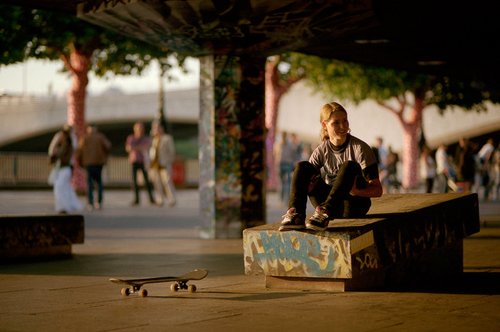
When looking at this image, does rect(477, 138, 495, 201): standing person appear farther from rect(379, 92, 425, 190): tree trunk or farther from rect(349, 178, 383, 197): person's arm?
rect(349, 178, 383, 197): person's arm

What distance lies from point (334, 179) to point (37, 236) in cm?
428

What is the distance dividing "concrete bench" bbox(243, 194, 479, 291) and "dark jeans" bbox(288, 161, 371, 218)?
12cm

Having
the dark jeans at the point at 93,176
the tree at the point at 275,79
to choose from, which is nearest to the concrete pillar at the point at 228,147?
the dark jeans at the point at 93,176

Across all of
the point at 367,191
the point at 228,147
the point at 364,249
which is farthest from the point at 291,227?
the point at 228,147

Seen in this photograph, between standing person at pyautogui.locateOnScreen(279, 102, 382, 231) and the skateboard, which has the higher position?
standing person at pyautogui.locateOnScreen(279, 102, 382, 231)

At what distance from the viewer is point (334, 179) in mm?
8352

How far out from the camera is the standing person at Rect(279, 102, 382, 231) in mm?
7809

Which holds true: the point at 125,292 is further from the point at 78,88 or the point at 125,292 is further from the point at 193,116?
the point at 193,116

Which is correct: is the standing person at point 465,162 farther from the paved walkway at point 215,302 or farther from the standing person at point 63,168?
the paved walkway at point 215,302

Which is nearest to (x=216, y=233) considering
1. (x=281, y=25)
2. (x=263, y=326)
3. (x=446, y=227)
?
(x=281, y=25)

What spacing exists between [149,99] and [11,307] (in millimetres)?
59446

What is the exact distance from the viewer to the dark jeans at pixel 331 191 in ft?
25.8

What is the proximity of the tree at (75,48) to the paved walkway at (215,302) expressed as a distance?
11227mm

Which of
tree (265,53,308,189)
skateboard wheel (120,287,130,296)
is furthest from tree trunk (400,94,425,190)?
skateboard wheel (120,287,130,296)
